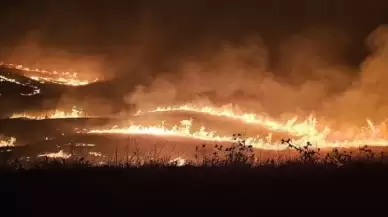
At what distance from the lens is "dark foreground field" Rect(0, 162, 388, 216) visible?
754 centimetres

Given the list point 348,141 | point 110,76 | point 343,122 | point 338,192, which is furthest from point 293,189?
point 110,76

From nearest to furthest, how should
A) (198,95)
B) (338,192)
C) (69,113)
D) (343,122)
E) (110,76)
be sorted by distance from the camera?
(338,192) → (343,122) → (198,95) → (69,113) → (110,76)

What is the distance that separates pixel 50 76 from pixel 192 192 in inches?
2313

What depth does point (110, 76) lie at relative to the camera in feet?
210

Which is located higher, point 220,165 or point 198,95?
point 198,95

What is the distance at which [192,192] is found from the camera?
810 cm

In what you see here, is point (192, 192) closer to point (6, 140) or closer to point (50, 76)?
point (6, 140)

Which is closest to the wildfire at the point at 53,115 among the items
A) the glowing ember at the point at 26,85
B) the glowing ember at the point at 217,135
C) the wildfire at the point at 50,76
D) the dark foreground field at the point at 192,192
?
the glowing ember at the point at 26,85

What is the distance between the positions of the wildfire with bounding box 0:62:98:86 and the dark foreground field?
55.4 meters

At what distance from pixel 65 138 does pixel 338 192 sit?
38.4 metres

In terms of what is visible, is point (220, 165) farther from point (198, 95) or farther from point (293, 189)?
point (198, 95)

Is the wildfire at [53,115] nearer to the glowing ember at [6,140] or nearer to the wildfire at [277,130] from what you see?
the glowing ember at [6,140]

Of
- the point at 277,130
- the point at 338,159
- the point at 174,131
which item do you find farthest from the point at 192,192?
the point at 174,131

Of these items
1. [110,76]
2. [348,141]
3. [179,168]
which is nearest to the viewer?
[179,168]
